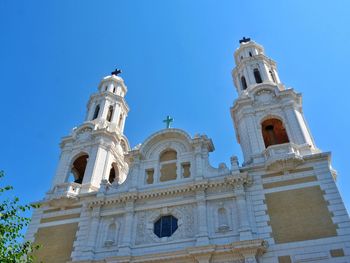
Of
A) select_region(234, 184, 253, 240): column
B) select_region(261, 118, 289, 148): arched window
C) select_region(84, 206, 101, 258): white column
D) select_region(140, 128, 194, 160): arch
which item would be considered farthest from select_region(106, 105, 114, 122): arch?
select_region(234, 184, 253, 240): column

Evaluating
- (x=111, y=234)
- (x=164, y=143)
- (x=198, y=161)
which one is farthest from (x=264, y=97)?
(x=111, y=234)

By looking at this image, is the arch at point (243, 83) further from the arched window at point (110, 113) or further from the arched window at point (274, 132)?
the arched window at point (110, 113)

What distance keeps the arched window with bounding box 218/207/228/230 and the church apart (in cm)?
6

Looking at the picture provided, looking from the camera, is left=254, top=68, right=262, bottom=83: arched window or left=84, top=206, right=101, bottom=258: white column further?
left=254, top=68, right=262, bottom=83: arched window

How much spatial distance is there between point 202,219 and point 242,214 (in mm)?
2270

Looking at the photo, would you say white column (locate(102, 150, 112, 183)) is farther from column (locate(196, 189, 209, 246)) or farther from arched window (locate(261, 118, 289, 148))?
arched window (locate(261, 118, 289, 148))

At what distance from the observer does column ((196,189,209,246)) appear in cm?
1930

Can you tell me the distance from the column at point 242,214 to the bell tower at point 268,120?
246 centimetres

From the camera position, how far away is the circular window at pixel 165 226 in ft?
68.5

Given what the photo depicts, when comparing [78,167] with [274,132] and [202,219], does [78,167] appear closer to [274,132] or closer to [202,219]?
[202,219]

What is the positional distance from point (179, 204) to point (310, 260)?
7928 millimetres

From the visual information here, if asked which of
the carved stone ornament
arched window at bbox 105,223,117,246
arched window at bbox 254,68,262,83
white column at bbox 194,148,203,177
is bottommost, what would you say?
arched window at bbox 105,223,117,246

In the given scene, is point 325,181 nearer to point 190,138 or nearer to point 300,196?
point 300,196

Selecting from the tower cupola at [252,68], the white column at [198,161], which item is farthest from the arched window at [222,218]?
the tower cupola at [252,68]
